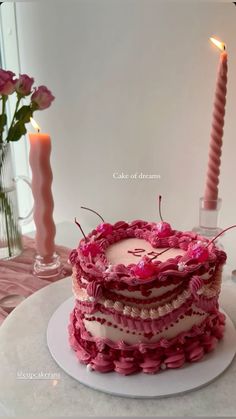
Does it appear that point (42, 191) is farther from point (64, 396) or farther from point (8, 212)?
point (64, 396)

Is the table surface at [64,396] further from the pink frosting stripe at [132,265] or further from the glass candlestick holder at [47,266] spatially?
the glass candlestick holder at [47,266]

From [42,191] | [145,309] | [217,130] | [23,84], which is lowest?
[145,309]

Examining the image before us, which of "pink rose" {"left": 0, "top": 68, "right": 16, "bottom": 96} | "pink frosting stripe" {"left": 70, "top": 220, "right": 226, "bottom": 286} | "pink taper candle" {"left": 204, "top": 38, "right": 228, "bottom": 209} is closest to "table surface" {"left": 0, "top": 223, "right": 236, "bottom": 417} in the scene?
"pink frosting stripe" {"left": 70, "top": 220, "right": 226, "bottom": 286}

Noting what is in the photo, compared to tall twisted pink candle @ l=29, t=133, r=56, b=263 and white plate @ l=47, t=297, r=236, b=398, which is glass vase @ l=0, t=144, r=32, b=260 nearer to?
tall twisted pink candle @ l=29, t=133, r=56, b=263

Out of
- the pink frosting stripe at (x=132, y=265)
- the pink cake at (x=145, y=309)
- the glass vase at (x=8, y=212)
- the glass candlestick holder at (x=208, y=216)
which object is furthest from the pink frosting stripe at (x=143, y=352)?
the glass vase at (x=8, y=212)

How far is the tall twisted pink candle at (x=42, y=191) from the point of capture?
1.02 meters

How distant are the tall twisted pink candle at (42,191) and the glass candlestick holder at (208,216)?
0.39 metres

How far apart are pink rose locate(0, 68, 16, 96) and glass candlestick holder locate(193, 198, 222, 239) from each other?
0.54 m

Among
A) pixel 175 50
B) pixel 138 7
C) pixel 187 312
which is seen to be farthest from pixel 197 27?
pixel 187 312

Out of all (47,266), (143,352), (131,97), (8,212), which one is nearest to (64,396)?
(143,352)

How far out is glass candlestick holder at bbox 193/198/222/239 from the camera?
3.18 feet

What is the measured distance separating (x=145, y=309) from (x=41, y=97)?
639mm

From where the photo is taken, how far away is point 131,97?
3.93 ft

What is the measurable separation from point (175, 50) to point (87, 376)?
2.76 ft
